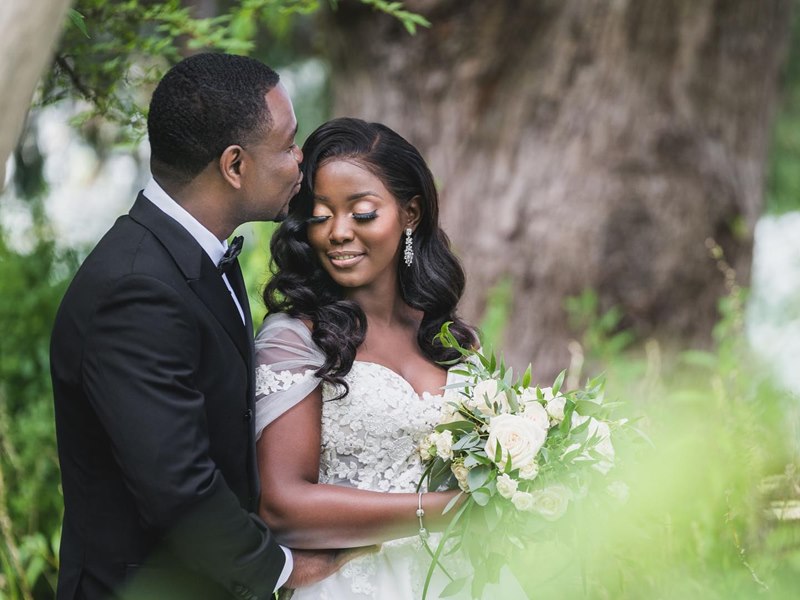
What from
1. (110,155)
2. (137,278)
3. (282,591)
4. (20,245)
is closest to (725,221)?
(20,245)

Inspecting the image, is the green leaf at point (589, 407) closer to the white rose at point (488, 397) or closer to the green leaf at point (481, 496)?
the white rose at point (488, 397)

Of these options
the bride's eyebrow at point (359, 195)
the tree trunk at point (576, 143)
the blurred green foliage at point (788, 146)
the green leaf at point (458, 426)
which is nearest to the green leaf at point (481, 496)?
the green leaf at point (458, 426)

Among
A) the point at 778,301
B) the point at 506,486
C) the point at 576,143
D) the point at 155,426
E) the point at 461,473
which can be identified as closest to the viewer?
the point at 155,426

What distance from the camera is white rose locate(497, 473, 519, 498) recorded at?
254 cm

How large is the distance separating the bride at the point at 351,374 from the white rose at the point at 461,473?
0.29ft

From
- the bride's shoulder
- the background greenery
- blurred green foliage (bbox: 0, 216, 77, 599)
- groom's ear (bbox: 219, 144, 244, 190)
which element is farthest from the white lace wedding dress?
blurred green foliage (bbox: 0, 216, 77, 599)

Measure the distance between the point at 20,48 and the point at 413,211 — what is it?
1768 mm

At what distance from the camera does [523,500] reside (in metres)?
2.53

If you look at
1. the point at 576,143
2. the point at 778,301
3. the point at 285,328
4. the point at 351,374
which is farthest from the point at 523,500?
the point at 778,301

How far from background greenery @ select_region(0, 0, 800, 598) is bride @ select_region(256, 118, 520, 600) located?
1.50ft

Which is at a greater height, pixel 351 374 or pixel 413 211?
pixel 413 211

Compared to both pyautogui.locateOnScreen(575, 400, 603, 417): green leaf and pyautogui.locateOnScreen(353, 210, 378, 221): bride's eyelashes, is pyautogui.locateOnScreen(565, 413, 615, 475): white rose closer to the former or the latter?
pyautogui.locateOnScreen(575, 400, 603, 417): green leaf

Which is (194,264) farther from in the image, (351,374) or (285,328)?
(351,374)

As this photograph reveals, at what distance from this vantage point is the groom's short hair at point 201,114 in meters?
2.49
